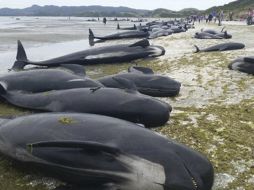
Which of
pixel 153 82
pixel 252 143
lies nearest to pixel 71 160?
pixel 252 143

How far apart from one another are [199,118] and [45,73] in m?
3.36

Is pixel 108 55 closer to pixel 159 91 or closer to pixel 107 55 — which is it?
pixel 107 55

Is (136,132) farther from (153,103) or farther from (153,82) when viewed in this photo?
(153,82)

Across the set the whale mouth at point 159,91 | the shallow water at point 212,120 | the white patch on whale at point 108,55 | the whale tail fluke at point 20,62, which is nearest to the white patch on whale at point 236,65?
the shallow water at point 212,120

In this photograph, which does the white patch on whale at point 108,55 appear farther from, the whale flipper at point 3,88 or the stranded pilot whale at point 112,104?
the stranded pilot whale at point 112,104

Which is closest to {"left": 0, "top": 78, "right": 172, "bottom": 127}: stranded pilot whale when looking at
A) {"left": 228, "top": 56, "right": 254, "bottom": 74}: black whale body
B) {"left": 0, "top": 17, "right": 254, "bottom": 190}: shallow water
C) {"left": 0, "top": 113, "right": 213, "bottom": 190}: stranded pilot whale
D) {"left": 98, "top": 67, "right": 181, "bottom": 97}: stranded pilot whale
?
{"left": 0, "top": 17, "right": 254, "bottom": 190}: shallow water

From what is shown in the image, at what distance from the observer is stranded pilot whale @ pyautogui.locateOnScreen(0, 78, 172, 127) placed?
6156mm

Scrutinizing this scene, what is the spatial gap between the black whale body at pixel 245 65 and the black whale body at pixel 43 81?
4.72 meters

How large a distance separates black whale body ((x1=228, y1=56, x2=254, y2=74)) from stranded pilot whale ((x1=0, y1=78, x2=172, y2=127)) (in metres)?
4.95

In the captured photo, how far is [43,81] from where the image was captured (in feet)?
26.9

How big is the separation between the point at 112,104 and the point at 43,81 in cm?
244

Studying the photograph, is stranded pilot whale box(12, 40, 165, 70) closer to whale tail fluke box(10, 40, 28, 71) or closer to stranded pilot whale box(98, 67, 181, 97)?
whale tail fluke box(10, 40, 28, 71)


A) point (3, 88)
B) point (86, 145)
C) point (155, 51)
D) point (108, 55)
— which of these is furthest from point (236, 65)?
point (86, 145)

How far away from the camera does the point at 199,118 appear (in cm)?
693
